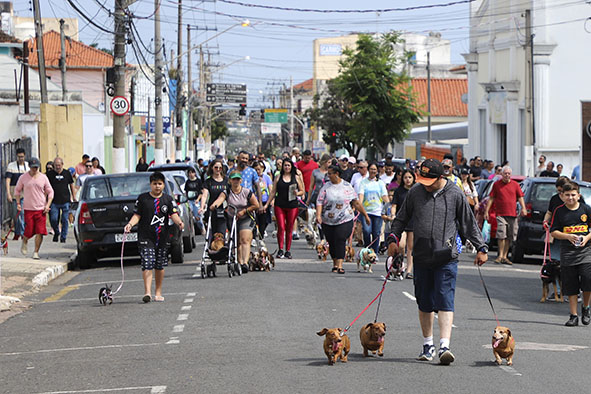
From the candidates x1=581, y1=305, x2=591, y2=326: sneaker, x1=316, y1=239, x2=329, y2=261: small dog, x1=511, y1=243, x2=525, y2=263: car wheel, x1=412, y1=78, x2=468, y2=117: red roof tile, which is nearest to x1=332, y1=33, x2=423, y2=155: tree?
x1=412, y1=78, x2=468, y2=117: red roof tile

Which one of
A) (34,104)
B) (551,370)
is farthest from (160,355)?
(34,104)

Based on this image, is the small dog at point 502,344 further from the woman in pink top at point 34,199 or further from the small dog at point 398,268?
the woman in pink top at point 34,199

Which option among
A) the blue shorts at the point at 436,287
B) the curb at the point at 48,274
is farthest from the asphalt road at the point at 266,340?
the curb at the point at 48,274

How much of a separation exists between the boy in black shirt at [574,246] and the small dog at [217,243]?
556 centimetres

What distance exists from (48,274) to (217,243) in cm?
329

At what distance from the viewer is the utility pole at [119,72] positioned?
25.8 meters

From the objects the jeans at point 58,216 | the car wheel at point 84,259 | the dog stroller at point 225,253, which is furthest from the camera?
the jeans at point 58,216

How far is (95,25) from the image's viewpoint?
83.9ft

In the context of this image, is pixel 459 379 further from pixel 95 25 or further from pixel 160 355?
pixel 95 25

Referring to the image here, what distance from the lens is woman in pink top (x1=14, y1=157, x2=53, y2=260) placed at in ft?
64.1

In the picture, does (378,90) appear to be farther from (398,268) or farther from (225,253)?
(225,253)

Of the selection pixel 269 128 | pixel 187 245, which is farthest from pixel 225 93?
pixel 187 245

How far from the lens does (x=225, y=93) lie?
412 ft

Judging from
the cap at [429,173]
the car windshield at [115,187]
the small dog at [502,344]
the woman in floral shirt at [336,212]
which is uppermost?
the cap at [429,173]
